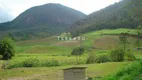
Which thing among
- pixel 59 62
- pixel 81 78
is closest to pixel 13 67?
pixel 59 62

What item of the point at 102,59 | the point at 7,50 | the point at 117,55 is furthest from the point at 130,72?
the point at 7,50

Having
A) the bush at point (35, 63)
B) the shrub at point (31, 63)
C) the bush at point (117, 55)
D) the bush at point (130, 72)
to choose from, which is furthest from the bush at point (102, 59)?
the bush at point (130, 72)

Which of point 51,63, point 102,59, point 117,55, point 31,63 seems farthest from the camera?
point 102,59

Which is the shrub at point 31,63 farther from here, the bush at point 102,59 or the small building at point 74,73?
the small building at point 74,73

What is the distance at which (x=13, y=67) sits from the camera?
8144cm

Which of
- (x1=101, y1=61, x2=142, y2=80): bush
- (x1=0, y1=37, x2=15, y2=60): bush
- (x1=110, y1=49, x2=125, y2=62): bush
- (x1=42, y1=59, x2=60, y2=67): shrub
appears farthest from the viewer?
(x1=0, y1=37, x2=15, y2=60): bush

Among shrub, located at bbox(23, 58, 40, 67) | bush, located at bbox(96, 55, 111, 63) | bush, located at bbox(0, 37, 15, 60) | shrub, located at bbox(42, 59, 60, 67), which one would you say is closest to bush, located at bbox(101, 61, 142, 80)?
shrub, located at bbox(42, 59, 60, 67)

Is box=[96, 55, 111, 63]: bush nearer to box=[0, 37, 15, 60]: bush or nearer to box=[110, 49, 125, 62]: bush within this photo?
box=[110, 49, 125, 62]: bush

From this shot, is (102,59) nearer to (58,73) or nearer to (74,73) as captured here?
(58,73)

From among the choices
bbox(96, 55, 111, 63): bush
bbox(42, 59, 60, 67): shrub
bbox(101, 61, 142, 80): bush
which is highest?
bbox(101, 61, 142, 80): bush

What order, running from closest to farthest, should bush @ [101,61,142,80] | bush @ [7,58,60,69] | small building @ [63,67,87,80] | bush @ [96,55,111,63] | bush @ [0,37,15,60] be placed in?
1. bush @ [101,61,142,80]
2. small building @ [63,67,87,80]
3. bush @ [7,58,60,69]
4. bush @ [96,55,111,63]
5. bush @ [0,37,15,60]

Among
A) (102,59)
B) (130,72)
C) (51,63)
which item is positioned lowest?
(51,63)

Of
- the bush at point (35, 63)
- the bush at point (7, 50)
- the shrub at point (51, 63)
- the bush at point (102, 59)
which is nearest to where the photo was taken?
the shrub at point (51, 63)

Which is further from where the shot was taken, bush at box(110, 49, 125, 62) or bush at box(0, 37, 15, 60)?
bush at box(0, 37, 15, 60)
